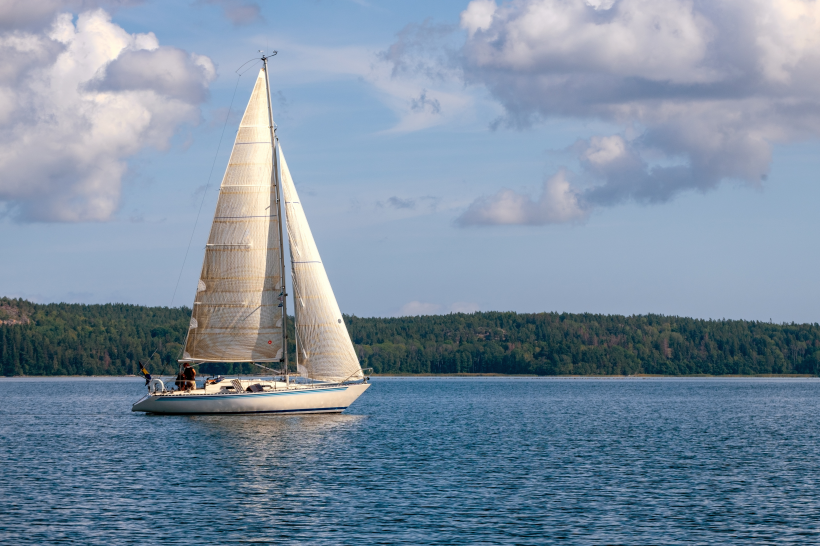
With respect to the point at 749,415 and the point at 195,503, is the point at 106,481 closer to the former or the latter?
the point at 195,503

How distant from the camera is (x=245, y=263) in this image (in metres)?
60.1

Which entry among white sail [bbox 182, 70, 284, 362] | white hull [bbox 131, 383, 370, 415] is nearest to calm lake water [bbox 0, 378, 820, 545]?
white hull [bbox 131, 383, 370, 415]

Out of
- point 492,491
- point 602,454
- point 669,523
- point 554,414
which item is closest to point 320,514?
point 492,491

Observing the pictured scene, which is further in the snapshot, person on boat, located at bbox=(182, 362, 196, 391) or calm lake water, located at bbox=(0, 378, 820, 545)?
person on boat, located at bbox=(182, 362, 196, 391)

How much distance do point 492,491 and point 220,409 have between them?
26.5 m

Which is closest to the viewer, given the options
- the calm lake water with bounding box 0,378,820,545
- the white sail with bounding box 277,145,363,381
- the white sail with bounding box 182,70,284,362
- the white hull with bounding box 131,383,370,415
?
the calm lake water with bounding box 0,378,820,545

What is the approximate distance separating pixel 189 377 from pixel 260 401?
17.8 feet

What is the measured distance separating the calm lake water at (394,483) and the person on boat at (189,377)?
7.24 ft

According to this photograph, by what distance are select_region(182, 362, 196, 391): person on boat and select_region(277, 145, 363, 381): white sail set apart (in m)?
6.66

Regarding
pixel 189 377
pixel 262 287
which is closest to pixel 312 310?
pixel 262 287

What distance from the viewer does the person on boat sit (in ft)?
195

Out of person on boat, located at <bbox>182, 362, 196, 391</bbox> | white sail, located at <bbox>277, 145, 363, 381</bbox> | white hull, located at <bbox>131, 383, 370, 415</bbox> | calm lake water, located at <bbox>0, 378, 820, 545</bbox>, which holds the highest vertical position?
white sail, located at <bbox>277, 145, 363, 381</bbox>

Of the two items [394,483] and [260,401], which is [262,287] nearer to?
[260,401]

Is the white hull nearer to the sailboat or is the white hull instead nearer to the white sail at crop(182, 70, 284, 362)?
the sailboat
